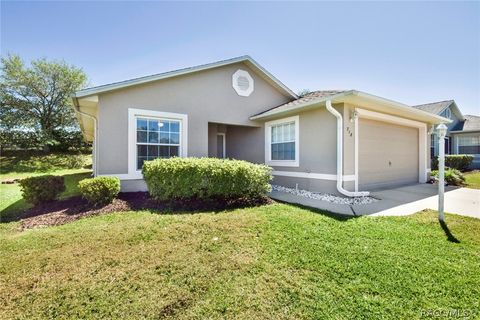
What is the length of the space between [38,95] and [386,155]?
33.1 meters

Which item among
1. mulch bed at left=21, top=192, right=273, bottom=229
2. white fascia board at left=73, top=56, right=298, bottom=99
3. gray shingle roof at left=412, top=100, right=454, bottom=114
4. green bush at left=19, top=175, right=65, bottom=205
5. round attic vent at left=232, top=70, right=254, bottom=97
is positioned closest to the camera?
mulch bed at left=21, top=192, right=273, bottom=229

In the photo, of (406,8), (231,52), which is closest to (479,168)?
(406,8)

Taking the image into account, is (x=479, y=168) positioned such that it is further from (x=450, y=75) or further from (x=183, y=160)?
(x=183, y=160)

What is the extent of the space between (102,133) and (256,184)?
5.33 metres

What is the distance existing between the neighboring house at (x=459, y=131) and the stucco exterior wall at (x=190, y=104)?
1724 cm

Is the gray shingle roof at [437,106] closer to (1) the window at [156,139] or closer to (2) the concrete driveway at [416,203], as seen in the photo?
(2) the concrete driveway at [416,203]

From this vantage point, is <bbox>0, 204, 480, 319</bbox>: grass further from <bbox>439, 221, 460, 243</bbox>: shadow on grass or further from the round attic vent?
the round attic vent

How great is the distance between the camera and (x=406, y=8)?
8.19m

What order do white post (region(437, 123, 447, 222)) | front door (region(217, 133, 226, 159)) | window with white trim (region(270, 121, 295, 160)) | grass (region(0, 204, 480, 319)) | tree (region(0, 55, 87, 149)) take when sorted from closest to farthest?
1. grass (region(0, 204, 480, 319))
2. white post (region(437, 123, 447, 222))
3. window with white trim (region(270, 121, 295, 160))
4. front door (region(217, 133, 226, 159))
5. tree (region(0, 55, 87, 149))

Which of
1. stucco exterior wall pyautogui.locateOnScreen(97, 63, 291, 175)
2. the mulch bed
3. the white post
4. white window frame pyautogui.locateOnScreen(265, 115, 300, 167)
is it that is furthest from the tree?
the white post

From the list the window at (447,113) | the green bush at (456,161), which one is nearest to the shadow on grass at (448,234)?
the green bush at (456,161)

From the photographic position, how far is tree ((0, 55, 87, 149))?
24.2 m

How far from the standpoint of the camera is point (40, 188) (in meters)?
7.01

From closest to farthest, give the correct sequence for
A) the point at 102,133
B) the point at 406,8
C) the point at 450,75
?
the point at 102,133
the point at 406,8
the point at 450,75
